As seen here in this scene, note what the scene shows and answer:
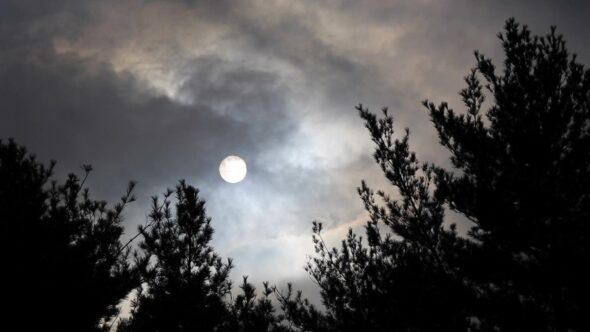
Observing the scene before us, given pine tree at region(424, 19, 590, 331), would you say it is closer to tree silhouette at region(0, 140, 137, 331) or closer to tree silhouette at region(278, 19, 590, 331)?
tree silhouette at region(278, 19, 590, 331)

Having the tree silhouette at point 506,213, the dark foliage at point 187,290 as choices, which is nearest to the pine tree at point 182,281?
the dark foliage at point 187,290

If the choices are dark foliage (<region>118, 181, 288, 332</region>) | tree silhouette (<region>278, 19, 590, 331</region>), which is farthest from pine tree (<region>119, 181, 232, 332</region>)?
tree silhouette (<region>278, 19, 590, 331</region>)

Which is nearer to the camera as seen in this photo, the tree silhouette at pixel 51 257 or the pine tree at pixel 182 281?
the tree silhouette at pixel 51 257

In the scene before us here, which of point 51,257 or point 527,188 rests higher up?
point 527,188

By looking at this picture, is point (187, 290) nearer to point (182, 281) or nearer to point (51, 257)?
point (182, 281)

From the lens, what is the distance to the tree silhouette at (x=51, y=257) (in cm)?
527

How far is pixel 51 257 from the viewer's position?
18.8ft

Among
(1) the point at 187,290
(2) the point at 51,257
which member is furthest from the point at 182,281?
(2) the point at 51,257

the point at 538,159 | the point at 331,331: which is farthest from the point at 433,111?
the point at 331,331

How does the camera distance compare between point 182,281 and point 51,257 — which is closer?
point 51,257

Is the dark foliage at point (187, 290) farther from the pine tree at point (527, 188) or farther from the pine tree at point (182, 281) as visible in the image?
the pine tree at point (527, 188)

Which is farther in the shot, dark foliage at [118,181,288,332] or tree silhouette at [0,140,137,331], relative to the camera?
dark foliage at [118,181,288,332]

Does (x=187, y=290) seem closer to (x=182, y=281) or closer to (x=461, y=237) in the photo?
(x=182, y=281)

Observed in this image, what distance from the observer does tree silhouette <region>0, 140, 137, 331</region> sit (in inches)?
208
